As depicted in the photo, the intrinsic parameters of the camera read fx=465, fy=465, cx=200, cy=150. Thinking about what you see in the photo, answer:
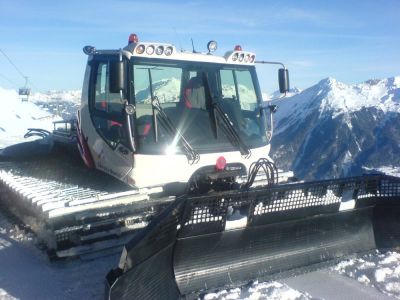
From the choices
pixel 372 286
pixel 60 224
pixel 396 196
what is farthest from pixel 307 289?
pixel 60 224

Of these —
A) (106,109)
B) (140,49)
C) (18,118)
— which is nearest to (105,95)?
(106,109)

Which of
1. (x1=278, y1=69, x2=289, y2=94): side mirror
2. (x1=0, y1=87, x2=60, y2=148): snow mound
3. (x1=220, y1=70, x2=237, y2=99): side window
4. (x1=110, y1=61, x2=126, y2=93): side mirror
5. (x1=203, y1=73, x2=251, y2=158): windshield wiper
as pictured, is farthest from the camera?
(x1=0, y1=87, x2=60, y2=148): snow mound

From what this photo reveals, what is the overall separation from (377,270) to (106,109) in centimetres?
386

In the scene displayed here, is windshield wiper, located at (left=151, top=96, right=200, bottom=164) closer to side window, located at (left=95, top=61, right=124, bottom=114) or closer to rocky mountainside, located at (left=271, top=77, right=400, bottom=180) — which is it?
side window, located at (left=95, top=61, right=124, bottom=114)

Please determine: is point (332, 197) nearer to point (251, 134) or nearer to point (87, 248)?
point (251, 134)

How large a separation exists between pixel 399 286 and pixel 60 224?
11.8 feet

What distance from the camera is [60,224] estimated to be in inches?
201

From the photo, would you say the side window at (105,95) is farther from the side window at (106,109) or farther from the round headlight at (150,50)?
the round headlight at (150,50)

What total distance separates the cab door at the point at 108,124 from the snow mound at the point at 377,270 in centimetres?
281

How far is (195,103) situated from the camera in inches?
248

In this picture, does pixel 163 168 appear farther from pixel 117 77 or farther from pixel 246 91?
pixel 246 91

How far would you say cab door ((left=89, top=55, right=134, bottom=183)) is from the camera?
5834mm

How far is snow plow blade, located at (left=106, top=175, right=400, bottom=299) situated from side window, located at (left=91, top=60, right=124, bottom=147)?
1.99 m

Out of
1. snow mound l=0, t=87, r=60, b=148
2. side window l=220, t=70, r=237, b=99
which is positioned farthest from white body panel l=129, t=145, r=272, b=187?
snow mound l=0, t=87, r=60, b=148
